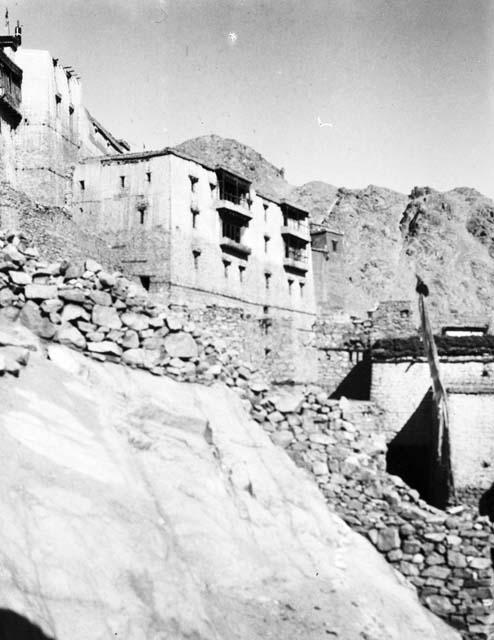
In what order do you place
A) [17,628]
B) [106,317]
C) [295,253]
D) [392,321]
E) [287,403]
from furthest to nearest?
[295,253]
[392,321]
[287,403]
[106,317]
[17,628]

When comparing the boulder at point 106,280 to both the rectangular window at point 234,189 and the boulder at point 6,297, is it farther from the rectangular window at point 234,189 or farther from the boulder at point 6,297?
the rectangular window at point 234,189

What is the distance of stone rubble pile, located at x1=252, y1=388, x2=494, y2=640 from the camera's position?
28.4ft

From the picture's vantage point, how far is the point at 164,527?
674 centimetres

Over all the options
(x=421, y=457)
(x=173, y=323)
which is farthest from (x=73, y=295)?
(x=421, y=457)

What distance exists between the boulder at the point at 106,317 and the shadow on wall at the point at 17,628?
529cm

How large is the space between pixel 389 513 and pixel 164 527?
12.9ft

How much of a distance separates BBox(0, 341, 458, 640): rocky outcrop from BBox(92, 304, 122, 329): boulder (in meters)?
0.65

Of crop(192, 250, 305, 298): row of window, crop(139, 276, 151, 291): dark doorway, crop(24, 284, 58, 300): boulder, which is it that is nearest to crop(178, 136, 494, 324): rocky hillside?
crop(192, 250, 305, 298): row of window

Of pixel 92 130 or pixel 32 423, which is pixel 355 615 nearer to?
pixel 32 423

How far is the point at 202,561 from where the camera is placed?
6.77 meters

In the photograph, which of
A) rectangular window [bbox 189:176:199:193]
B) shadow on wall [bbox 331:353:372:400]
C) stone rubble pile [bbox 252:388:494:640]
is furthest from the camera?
rectangular window [bbox 189:176:199:193]

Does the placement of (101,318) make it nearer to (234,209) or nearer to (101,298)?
(101,298)

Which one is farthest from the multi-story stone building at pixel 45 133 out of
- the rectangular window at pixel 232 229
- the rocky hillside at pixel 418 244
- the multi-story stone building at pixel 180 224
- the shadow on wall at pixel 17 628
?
the shadow on wall at pixel 17 628

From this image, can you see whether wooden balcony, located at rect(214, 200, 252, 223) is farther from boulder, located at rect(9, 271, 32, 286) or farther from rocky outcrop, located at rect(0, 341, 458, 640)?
boulder, located at rect(9, 271, 32, 286)
